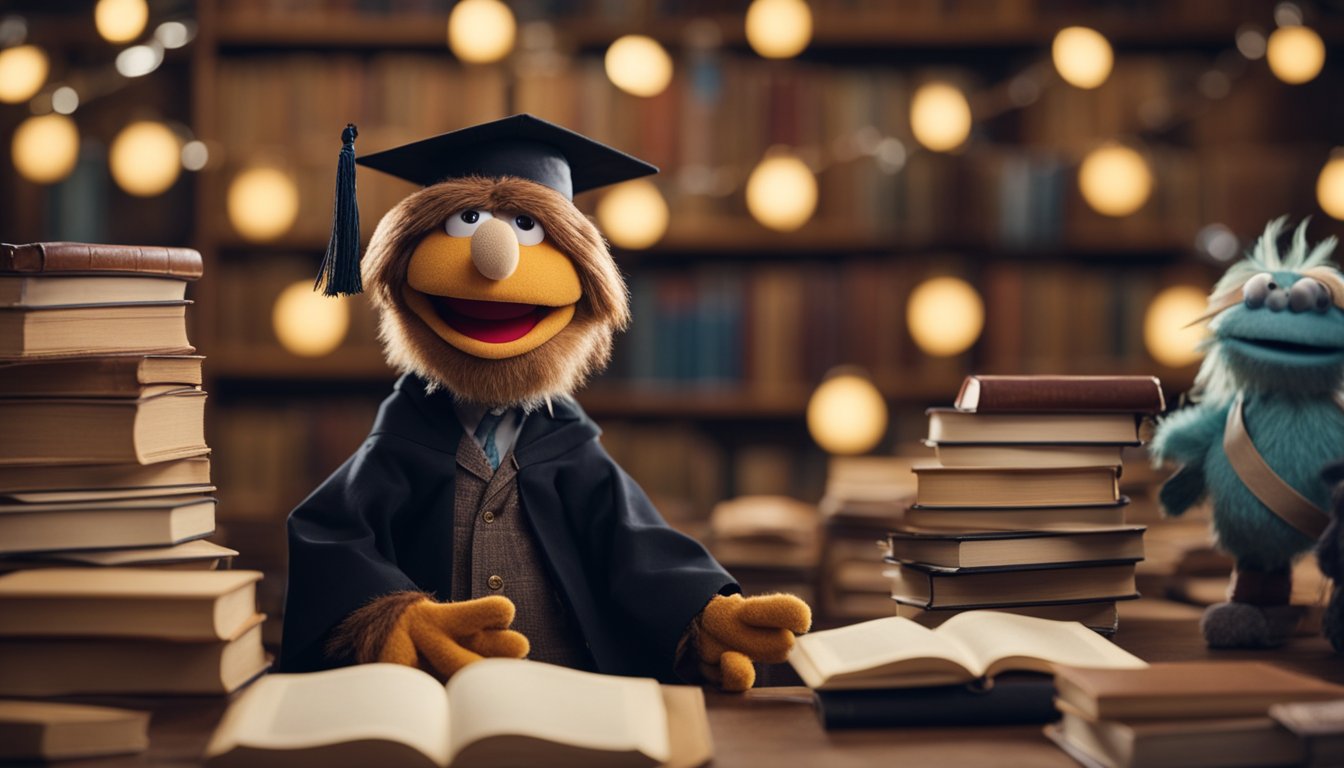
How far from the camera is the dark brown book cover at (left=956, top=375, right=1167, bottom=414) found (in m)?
1.11

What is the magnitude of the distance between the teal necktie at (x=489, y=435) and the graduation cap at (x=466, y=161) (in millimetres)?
169

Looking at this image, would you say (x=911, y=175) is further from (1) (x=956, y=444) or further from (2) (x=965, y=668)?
(2) (x=965, y=668)

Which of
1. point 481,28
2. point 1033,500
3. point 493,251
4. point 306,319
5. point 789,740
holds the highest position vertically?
point 481,28

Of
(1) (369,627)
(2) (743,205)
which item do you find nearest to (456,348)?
(1) (369,627)

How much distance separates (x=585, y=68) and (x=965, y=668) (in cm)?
211

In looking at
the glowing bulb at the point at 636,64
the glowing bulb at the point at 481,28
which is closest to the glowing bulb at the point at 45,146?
the glowing bulb at the point at 481,28

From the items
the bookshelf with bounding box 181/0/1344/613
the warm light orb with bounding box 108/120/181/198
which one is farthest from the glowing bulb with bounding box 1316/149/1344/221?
the warm light orb with bounding box 108/120/181/198

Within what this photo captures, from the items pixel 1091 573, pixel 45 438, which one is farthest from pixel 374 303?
pixel 1091 573

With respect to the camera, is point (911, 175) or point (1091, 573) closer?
point (1091, 573)

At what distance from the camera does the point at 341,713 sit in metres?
0.76

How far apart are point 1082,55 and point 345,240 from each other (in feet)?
4.27

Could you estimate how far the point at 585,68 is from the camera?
274cm

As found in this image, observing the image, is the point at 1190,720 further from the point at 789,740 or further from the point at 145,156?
the point at 145,156

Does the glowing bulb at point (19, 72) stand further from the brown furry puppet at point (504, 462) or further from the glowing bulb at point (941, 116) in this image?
the glowing bulb at point (941, 116)
